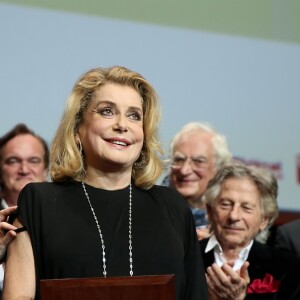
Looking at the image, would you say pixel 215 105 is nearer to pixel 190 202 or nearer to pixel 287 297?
pixel 190 202

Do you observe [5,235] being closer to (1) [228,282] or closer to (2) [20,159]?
(1) [228,282]

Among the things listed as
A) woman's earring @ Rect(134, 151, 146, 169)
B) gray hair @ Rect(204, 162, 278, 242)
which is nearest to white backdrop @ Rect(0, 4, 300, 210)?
gray hair @ Rect(204, 162, 278, 242)

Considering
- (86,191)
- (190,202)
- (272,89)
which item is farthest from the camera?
(272,89)

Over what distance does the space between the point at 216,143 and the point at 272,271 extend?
3.64ft

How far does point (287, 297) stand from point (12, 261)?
4.29 feet

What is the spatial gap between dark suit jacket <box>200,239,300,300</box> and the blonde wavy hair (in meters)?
0.92

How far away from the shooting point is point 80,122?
2.26 m

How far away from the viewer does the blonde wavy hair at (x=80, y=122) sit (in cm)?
221

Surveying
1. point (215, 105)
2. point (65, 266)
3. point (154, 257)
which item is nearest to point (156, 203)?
point (154, 257)

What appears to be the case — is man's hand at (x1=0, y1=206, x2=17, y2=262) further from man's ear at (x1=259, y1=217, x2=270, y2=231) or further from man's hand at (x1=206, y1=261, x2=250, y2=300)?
man's ear at (x1=259, y1=217, x2=270, y2=231)

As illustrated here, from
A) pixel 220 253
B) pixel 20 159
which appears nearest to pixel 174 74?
pixel 20 159

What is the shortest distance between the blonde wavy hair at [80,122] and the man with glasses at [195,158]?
1662mm

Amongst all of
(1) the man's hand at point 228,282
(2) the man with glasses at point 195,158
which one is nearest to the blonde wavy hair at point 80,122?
(1) the man's hand at point 228,282

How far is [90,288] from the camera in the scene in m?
1.90
